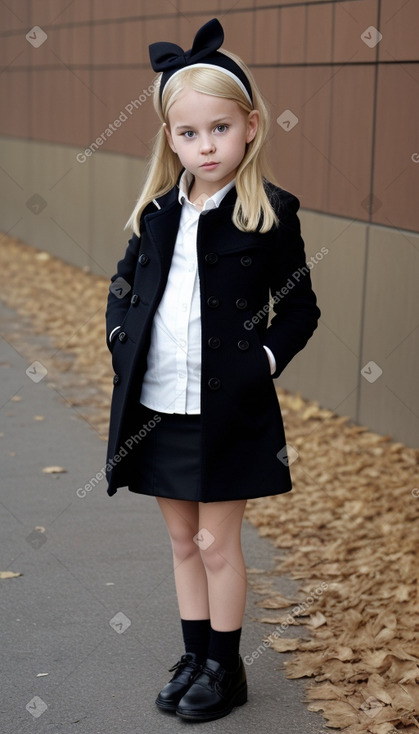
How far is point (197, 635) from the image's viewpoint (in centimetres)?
358

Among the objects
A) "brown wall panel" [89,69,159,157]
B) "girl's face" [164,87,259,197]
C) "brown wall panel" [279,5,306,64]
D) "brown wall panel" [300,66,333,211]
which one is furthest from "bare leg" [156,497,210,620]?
"brown wall panel" [89,69,159,157]

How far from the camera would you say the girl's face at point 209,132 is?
3121 millimetres

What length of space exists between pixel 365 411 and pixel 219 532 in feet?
10.8

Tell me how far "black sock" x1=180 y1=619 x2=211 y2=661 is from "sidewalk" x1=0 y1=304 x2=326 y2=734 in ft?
0.66

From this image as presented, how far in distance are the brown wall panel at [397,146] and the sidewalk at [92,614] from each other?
2.03 metres

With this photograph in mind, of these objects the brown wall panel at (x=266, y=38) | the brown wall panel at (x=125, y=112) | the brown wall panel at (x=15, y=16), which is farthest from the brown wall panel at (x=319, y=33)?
the brown wall panel at (x=15, y=16)

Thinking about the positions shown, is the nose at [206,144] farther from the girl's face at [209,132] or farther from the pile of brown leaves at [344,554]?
the pile of brown leaves at [344,554]

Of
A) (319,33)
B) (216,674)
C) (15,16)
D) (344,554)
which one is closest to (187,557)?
(216,674)

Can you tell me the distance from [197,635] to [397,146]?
340 centimetres

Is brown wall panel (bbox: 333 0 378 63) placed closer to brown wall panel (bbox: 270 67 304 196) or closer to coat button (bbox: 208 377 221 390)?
brown wall panel (bbox: 270 67 304 196)

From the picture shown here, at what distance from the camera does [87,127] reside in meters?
11.8

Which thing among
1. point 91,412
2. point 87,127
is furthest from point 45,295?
point 91,412

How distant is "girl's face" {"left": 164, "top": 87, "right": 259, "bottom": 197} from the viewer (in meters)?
3.12

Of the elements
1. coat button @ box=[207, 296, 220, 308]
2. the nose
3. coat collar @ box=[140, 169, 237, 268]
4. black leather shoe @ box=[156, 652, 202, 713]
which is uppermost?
the nose
